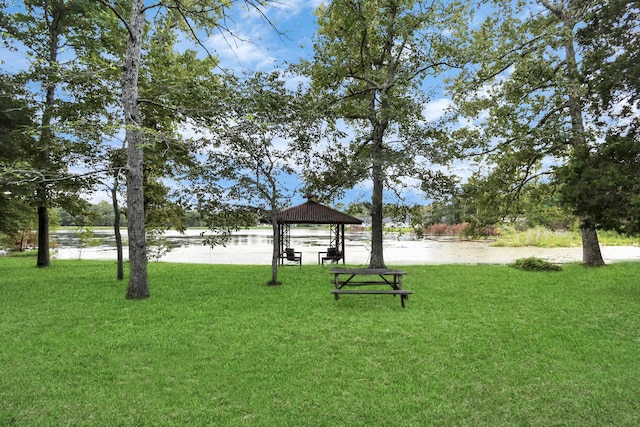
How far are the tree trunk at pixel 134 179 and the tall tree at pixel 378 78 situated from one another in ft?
16.5

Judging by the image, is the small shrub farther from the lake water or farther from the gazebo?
the gazebo

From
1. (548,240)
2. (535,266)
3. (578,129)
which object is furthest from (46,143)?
(548,240)

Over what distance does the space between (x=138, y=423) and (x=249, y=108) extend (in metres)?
6.57

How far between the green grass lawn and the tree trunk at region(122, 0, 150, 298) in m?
0.49

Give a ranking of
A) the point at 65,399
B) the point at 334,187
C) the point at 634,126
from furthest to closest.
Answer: the point at 334,187, the point at 634,126, the point at 65,399

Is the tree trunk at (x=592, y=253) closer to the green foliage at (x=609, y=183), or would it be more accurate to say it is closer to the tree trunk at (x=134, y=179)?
the green foliage at (x=609, y=183)

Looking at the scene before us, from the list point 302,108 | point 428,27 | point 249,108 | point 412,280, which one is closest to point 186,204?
point 249,108

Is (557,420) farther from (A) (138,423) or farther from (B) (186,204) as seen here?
(B) (186,204)

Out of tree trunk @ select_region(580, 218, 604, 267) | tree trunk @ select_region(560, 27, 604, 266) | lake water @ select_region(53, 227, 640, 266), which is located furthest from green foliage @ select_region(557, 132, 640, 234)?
lake water @ select_region(53, 227, 640, 266)

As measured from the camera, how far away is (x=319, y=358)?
13.5 feet

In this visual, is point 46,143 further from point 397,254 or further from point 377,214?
point 397,254

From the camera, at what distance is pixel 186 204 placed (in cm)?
959

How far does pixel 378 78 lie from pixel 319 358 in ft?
31.7

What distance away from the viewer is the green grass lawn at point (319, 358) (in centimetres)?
295
